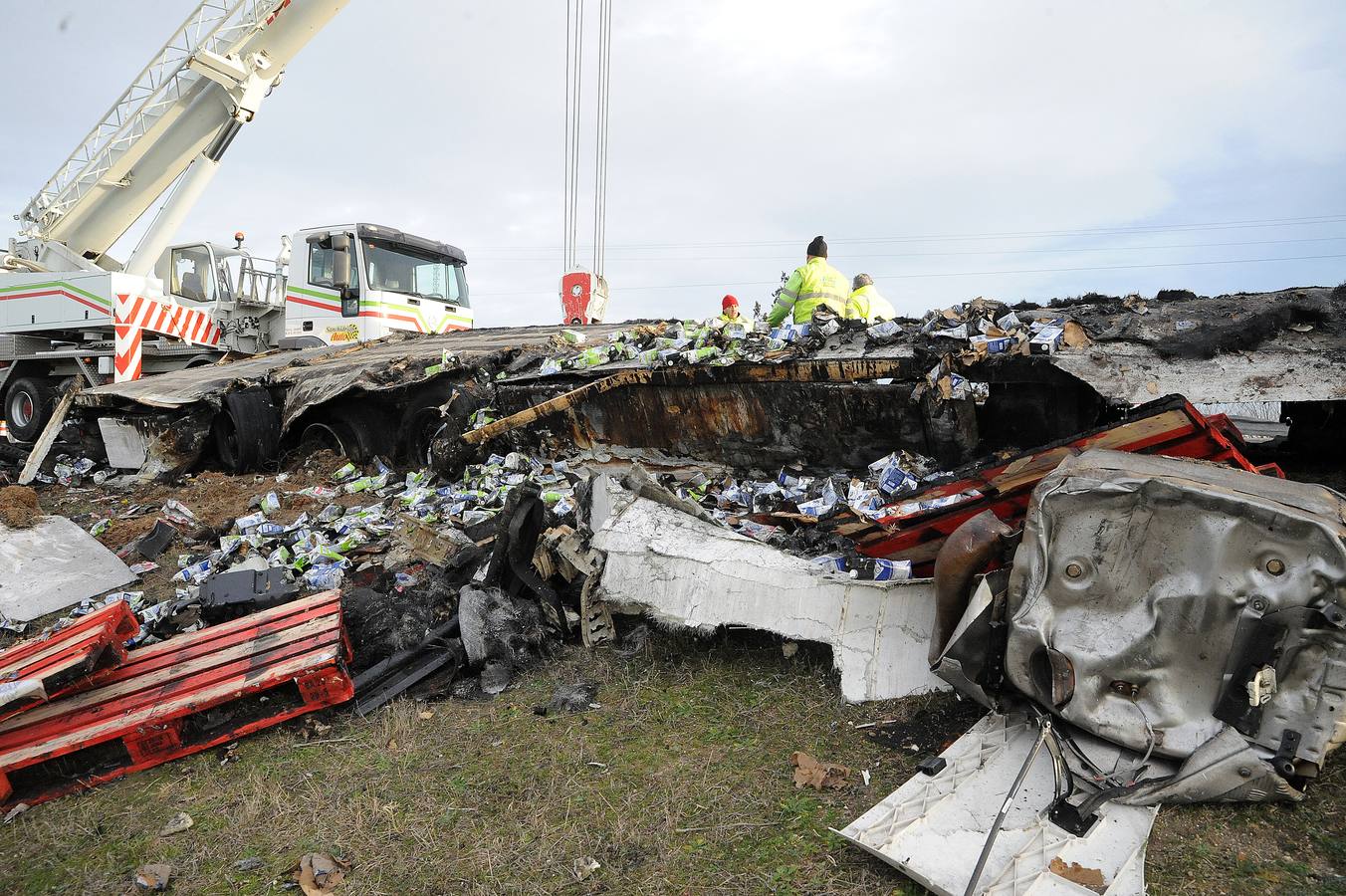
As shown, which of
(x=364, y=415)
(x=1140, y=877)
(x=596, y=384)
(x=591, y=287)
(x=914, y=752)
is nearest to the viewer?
(x=1140, y=877)

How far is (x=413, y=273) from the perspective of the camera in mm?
9148

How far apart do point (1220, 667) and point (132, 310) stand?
11.1 metres

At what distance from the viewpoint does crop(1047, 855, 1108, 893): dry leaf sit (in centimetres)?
176

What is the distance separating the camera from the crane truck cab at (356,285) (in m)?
8.50

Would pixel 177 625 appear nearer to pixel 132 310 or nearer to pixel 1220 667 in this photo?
pixel 1220 667

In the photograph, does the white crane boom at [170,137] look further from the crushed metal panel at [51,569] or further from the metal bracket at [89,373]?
the crushed metal panel at [51,569]

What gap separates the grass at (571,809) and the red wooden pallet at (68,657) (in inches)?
16.6

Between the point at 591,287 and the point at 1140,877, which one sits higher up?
the point at 591,287

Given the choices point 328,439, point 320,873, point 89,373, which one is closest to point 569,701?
point 320,873

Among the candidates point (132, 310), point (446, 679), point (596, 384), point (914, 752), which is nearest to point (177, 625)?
point (446, 679)

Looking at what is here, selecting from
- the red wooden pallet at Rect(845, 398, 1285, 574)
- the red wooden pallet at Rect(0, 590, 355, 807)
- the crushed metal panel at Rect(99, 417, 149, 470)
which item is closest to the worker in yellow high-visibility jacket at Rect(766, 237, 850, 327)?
the red wooden pallet at Rect(845, 398, 1285, 574)

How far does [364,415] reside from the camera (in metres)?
6.91

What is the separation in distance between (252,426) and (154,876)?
18.7 feet

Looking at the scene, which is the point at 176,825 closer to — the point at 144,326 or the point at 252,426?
A: the point at 252,426
